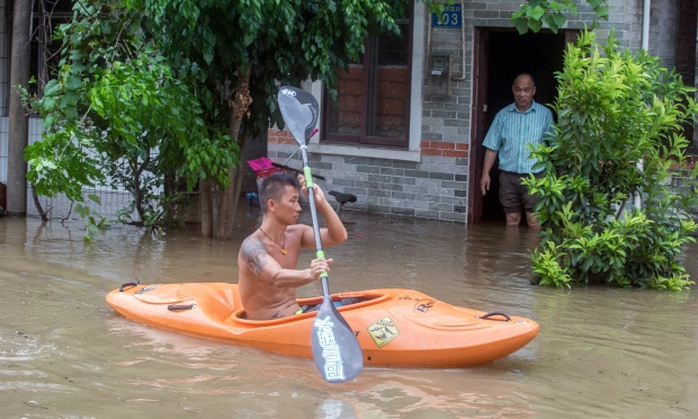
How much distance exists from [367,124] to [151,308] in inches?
226

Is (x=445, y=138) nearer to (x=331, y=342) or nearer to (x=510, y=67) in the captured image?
(x=510, y=67)

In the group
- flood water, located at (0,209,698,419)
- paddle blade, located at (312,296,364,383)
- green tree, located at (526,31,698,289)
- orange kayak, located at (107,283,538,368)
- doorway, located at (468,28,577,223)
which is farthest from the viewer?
doorway, located at (468,28,577,223)

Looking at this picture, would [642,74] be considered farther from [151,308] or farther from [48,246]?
[48,246]

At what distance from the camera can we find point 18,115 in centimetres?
1165

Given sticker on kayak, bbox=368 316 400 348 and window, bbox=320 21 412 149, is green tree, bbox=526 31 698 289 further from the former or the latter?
window, bbox=320 21 412 149

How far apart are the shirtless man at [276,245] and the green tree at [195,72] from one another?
2.71 m

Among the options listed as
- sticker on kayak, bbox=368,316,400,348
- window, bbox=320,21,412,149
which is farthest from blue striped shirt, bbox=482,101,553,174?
sticker on kayak, bbox=368,316,400,348

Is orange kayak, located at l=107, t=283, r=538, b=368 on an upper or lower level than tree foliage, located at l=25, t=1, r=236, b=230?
lower

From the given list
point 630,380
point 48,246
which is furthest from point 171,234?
point 630,380

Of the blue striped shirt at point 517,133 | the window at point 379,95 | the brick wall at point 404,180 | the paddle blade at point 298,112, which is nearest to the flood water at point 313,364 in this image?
the blue striped shirt at point 517,133

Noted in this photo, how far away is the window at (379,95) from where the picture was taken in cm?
1246

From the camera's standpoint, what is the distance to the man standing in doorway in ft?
36.3

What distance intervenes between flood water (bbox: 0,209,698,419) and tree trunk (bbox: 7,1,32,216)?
169cm

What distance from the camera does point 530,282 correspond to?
9.00 meters
